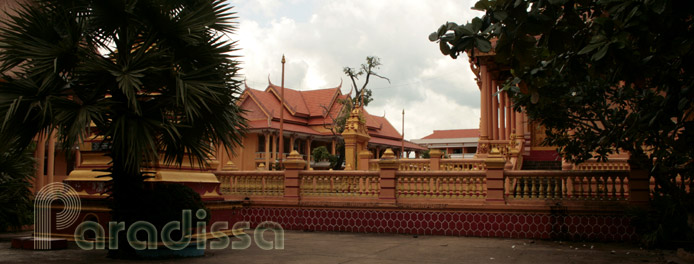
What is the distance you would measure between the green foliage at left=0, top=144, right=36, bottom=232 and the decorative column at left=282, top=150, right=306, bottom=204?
18.6 feet

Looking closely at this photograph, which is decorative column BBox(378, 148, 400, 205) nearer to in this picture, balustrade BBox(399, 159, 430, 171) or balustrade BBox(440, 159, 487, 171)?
balustrade BBox(440, 159, 487, 171)

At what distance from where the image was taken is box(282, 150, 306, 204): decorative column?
14430 mm

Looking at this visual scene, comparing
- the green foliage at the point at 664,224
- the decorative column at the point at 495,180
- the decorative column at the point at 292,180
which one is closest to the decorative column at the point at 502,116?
the decorative column at the point at 495,180

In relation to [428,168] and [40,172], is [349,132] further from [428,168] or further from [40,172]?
[40,172]

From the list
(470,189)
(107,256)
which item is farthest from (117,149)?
(470,189)

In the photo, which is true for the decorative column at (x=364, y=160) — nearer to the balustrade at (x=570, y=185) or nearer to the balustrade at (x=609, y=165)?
the balustrade at (x=609, y=165)

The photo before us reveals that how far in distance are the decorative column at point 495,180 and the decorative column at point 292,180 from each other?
15.3 feet

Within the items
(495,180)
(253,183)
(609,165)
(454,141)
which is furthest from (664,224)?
(454,141)

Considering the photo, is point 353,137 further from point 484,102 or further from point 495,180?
point 495,180

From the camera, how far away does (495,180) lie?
1238 cm

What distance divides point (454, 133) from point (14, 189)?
2586 inches

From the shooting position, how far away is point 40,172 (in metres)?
17.4

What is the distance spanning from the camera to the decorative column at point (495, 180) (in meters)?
12.3

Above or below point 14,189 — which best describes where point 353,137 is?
above
